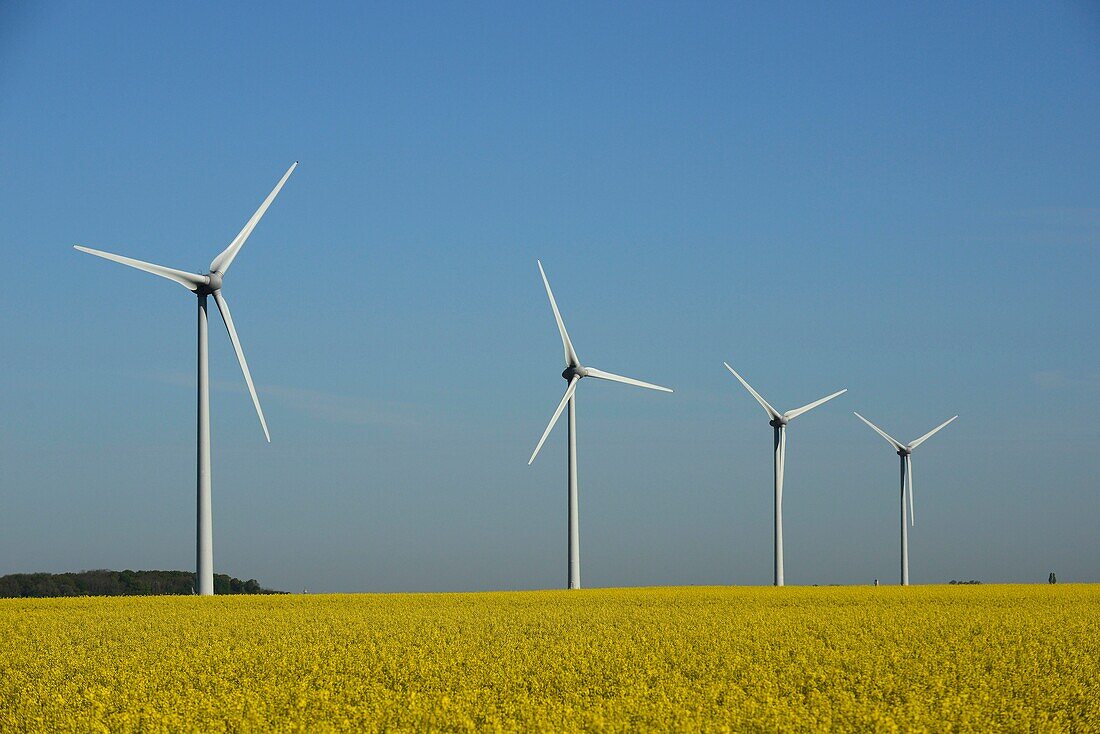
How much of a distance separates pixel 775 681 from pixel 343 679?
6.95 meters

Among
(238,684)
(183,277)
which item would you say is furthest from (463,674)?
(183,277)

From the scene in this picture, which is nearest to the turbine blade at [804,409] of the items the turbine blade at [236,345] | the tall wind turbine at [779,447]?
the tall wind turbine at [779,447]

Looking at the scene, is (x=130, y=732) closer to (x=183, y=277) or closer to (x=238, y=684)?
(x=238, y=684)

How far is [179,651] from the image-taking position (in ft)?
79.7

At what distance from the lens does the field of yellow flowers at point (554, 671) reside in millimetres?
16781

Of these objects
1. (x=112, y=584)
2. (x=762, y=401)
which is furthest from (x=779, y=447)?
(x=112, y=584)

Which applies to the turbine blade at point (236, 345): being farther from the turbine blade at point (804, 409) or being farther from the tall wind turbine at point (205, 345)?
the turbine blade at point (804, 409)

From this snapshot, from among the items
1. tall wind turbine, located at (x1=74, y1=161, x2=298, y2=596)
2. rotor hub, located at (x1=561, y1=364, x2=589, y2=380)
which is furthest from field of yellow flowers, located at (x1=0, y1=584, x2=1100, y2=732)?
rotor hub, located at (x1=561, y1=364, x2=589, y2=380)

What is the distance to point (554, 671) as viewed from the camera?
20.7 meters

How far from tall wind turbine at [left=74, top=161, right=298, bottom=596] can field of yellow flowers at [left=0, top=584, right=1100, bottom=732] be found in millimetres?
8648

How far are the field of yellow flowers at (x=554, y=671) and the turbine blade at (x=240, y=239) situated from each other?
17476 millimetres

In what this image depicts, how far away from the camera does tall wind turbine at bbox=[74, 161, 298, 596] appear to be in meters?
44.0

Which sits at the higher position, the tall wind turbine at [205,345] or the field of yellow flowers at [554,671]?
the tall wind turbine at [205,345]

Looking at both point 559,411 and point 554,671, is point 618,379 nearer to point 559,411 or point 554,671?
point 559,411
